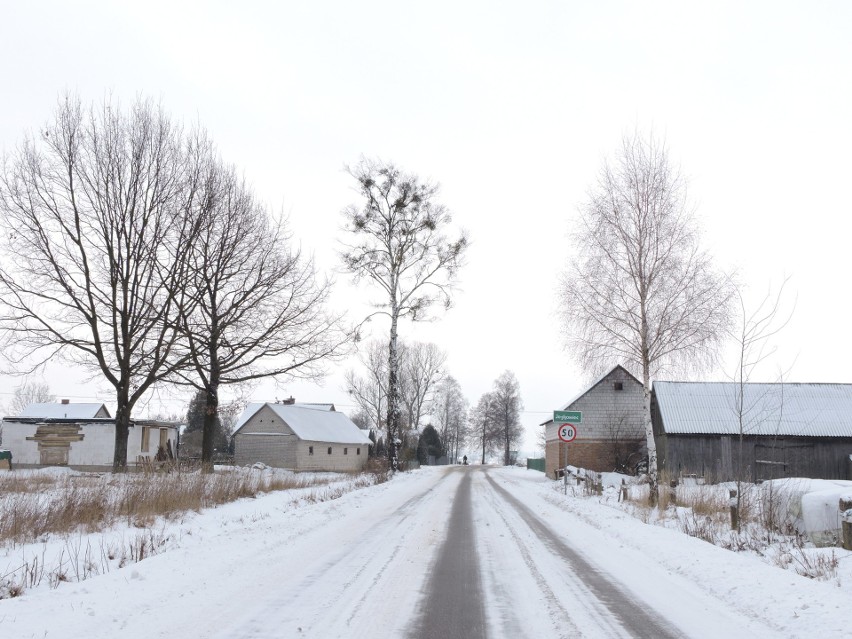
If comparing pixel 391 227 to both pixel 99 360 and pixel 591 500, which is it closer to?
pixel 99 360

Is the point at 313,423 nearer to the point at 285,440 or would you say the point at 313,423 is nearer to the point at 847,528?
the point at 285,440

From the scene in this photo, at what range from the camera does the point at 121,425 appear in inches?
882

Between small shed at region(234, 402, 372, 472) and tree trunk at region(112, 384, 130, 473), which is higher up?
tree trunk at region(112, 384, 130, 473)

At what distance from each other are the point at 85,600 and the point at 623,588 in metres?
5.53

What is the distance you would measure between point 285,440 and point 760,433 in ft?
120

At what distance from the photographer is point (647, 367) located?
18.9 meters

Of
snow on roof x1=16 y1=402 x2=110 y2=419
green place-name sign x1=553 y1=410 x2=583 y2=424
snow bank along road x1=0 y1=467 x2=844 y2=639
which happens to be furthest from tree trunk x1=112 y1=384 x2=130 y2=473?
snow on roof x1=16 y1=402 x2=110 y2=419

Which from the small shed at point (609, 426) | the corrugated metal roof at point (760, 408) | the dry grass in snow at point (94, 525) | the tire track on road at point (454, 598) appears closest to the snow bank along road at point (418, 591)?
the tire track on road at point (454, 598)

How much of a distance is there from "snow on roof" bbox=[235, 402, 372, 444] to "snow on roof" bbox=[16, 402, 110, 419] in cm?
1198

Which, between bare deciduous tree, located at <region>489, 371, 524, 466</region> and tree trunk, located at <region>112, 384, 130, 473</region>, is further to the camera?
bare deciduous tree, located at <region>489, 371, 524, 466</region>

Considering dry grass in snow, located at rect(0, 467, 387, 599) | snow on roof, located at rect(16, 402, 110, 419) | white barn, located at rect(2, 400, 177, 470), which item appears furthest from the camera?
snow on roof, located at rect(16, 402, 110, 419)

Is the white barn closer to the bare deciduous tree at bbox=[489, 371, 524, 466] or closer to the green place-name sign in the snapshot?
the green place-name sign

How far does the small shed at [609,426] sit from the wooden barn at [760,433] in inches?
115

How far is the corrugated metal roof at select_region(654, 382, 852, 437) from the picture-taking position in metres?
29.5
